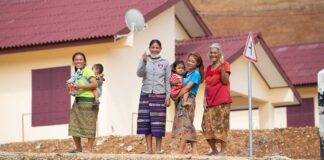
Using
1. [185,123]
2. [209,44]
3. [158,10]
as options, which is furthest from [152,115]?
[209,44]

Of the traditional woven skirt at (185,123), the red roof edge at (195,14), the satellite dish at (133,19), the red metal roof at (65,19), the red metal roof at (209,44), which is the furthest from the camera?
the red roof edge at (195,14)

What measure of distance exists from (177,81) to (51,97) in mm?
8718

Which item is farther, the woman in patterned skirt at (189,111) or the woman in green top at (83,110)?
the woman in green top at (83,110)

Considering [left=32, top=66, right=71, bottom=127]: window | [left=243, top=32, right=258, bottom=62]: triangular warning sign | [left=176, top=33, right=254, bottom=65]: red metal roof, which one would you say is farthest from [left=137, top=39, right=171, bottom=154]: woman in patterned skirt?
[left=176, top=33, right=254, bottom=65]: red metal roof

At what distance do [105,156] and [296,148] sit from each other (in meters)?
9.26

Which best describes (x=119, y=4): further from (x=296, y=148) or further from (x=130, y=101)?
(x=296, y=148)

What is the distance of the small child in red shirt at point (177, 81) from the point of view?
16516mm

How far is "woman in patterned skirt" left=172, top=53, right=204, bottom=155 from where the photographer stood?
53.8 feet

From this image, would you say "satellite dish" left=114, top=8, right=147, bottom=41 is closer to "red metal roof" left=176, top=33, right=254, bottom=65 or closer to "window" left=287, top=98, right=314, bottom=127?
"red metal roof" left=176, top=33, right=254, bottom=65

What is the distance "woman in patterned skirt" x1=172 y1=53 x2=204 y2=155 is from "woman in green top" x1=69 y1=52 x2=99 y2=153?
1.25 meters

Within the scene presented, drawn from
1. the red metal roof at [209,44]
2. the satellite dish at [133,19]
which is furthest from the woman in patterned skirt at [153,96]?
the red metal roof at [209,44]

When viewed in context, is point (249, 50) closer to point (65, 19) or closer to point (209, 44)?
point (65, 19)

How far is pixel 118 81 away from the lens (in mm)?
25016

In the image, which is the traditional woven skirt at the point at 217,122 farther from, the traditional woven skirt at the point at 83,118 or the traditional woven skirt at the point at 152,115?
the traditional woven skirt at the point at 83,118
